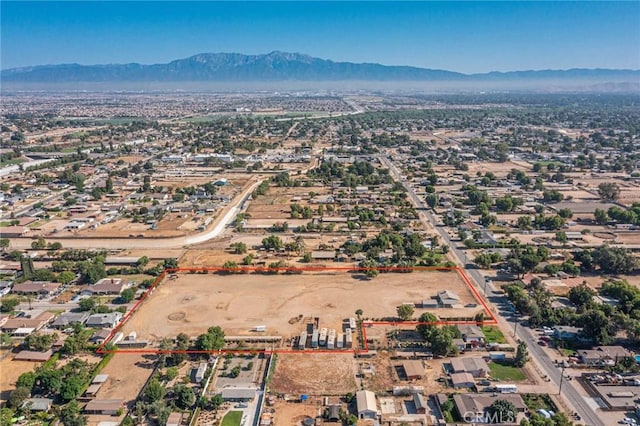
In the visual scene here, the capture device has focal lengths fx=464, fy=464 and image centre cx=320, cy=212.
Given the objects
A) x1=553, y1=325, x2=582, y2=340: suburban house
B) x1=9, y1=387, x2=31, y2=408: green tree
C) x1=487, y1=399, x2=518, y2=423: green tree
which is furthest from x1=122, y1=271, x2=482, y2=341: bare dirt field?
x1=487, y1=399, x2=518, y2=423: green tree

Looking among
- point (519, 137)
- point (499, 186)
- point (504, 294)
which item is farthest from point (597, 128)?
point (504, 294)

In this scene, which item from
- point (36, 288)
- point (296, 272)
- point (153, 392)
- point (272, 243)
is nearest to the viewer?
point (153, 392)

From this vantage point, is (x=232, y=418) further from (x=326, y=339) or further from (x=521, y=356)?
(x=521, y=356)

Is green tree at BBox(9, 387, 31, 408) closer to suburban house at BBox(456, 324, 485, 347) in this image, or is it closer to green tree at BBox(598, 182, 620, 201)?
suburban house at BBox(456, 324, 485, 347)

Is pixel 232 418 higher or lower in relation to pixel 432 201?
lower

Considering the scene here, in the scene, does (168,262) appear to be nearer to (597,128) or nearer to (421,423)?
(421,423)

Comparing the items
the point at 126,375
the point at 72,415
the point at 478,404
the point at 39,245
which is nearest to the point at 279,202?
the point at 39,245
